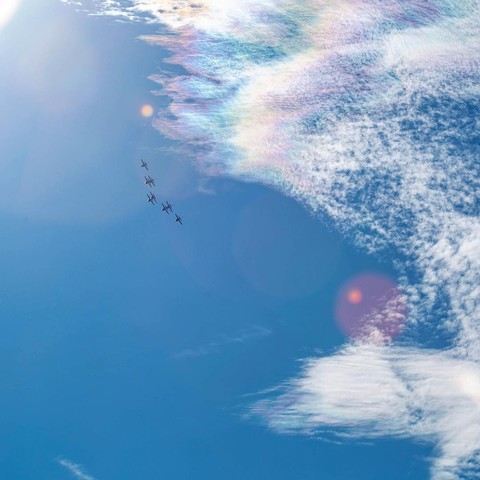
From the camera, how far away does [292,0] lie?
14138 centimetres

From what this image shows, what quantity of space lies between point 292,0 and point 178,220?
67.4 metres


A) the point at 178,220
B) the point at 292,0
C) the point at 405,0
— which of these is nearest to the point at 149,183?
the point at 178,220

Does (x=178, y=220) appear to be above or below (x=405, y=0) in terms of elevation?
below

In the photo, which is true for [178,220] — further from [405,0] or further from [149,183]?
[405,0]

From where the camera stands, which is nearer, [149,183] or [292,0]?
[149,183]

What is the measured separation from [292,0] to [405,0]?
29201 mm

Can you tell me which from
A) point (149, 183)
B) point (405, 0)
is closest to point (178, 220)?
point (149, 183)

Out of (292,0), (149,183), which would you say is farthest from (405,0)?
(149,183)

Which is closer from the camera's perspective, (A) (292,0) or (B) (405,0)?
(B) (405,0)

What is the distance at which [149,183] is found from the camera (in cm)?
12562

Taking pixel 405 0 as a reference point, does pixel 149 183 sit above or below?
below

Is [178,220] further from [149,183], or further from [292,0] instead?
[292,0]

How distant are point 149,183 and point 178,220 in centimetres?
1139

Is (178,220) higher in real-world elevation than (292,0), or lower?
lower
